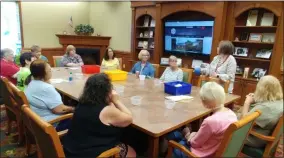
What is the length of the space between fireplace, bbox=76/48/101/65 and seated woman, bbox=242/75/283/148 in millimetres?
5359

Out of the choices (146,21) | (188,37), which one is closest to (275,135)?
(188,37)

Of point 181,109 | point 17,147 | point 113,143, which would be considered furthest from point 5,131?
point 181,109

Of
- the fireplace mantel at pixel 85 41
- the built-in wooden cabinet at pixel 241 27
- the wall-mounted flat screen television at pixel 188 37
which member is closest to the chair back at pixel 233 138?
the built-in wooden cabinet at pixel 241 27

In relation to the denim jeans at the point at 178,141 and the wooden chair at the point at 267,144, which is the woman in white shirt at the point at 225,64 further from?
the denim jeans at the point at 178,141

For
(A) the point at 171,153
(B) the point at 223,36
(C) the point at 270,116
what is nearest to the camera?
(A) the point at 171,153

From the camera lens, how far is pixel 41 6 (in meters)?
6.00

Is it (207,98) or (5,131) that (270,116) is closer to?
(207,98)

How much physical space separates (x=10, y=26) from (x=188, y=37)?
4.69m

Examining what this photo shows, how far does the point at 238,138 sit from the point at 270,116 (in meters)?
0.56

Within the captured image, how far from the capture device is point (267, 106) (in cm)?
177

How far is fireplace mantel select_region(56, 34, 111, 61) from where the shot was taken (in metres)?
6.27

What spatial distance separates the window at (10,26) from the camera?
5750 mm

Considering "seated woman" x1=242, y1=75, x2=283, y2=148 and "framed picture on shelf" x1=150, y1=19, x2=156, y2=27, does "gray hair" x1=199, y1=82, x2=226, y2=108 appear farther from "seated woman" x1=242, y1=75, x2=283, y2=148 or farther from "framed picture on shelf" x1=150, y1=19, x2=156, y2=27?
"framed picture on shelf" x1=150, y1=19, x2=156, y2=27

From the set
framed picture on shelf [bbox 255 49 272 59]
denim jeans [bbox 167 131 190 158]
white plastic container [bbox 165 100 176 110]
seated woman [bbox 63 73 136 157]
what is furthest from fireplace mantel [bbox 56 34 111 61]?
seated woman [bbox 63 73 136 157]
